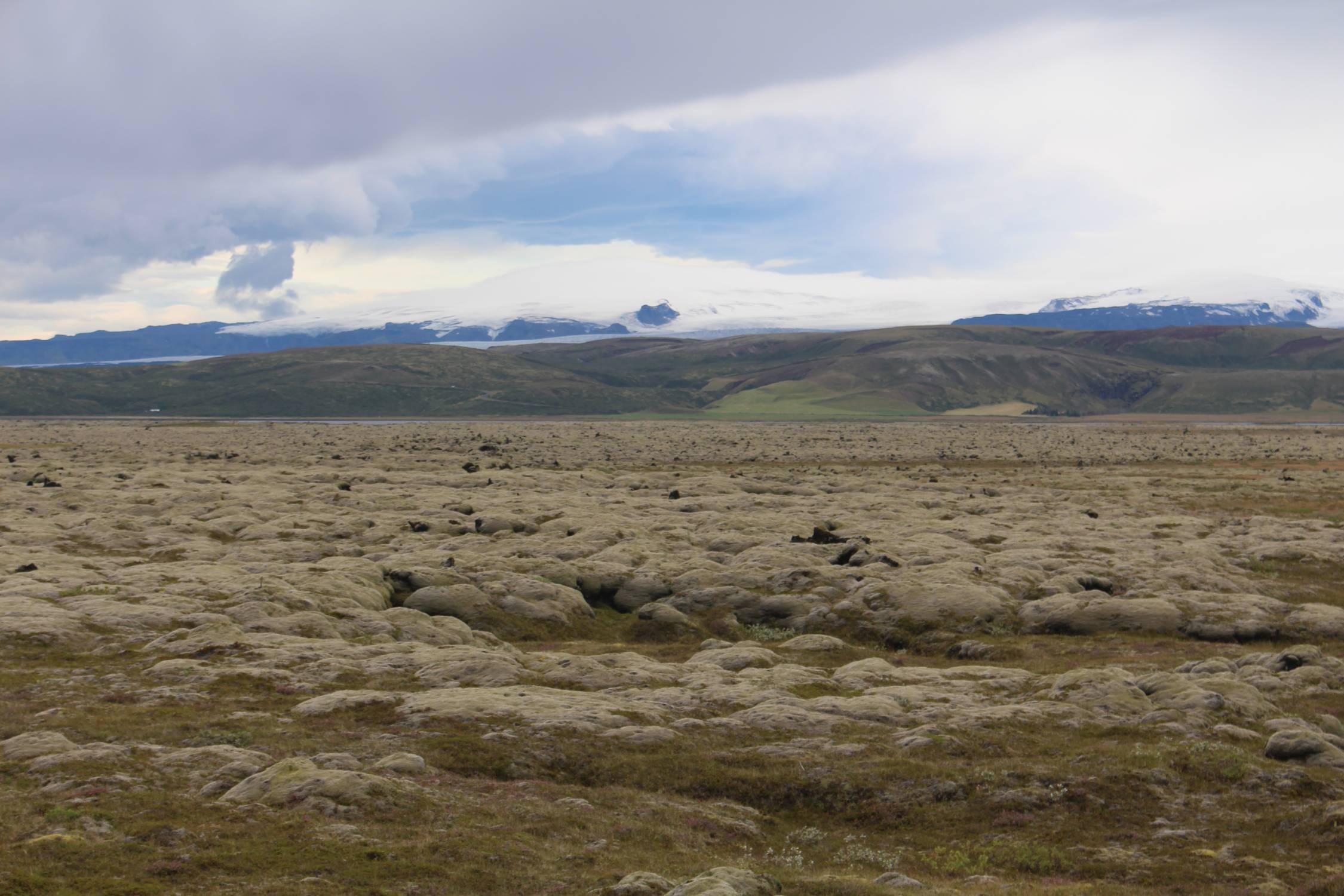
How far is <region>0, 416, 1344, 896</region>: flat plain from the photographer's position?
59.3 ft

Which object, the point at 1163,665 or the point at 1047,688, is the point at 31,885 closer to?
the point at 1047,688

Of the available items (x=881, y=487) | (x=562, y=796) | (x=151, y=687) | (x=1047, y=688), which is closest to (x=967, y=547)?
(x=1047, y=688)

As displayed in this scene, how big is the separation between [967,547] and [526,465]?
63.2 metres

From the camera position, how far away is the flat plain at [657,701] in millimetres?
18062

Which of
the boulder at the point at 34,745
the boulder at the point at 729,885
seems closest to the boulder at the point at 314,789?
the boulder at the point at 34,745

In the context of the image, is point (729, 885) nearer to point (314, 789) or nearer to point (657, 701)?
point (314, 789)

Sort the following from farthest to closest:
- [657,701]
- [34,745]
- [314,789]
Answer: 1. [657,701]
2. [34,745]
3. [314,789]

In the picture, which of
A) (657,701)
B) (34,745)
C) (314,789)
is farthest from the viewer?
(657,701)

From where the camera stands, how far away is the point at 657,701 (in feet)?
92.0

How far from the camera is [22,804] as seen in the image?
17.9 m

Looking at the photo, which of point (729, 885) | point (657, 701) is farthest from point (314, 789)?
point (657, 701)

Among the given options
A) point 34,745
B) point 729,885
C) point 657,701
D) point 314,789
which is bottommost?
point 657,701

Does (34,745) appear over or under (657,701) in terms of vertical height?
over

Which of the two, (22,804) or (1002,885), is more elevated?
(22,804)
